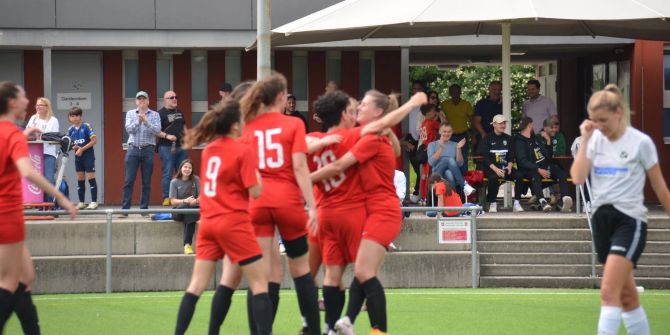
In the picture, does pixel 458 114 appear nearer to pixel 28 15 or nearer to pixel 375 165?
pixel 28 15

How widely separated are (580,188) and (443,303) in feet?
15.1

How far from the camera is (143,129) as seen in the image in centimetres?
1803

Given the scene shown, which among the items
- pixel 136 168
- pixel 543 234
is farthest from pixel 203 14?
pixel 543 234

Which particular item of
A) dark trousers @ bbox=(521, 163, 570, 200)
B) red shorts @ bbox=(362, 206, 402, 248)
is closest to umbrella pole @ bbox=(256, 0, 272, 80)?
dark trousers @ bbox=(521, 163, 570, 200)

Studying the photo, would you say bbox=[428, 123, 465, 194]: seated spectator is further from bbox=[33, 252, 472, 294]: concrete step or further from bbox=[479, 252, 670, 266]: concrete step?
bbox=[33, 252, 472, 294]: concrete step

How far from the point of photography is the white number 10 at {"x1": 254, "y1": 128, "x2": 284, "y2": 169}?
362 inches

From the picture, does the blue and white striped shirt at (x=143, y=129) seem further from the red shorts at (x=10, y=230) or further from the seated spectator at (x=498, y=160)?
the red shorts at (x=10, y=230)

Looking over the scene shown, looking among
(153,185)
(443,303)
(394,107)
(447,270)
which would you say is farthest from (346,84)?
(394,107)

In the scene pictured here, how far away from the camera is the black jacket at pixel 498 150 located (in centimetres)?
1845

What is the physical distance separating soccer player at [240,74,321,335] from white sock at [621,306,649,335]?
7.24 feet

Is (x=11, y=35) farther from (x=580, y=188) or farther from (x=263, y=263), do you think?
(x=263, y=263)

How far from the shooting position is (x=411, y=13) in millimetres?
16906

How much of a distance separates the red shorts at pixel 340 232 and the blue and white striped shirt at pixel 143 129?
28.8 feet

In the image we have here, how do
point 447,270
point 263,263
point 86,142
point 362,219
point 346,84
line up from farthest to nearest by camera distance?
point 346,84, point 86,142, point 447,270, point 362,219, point 263,263
